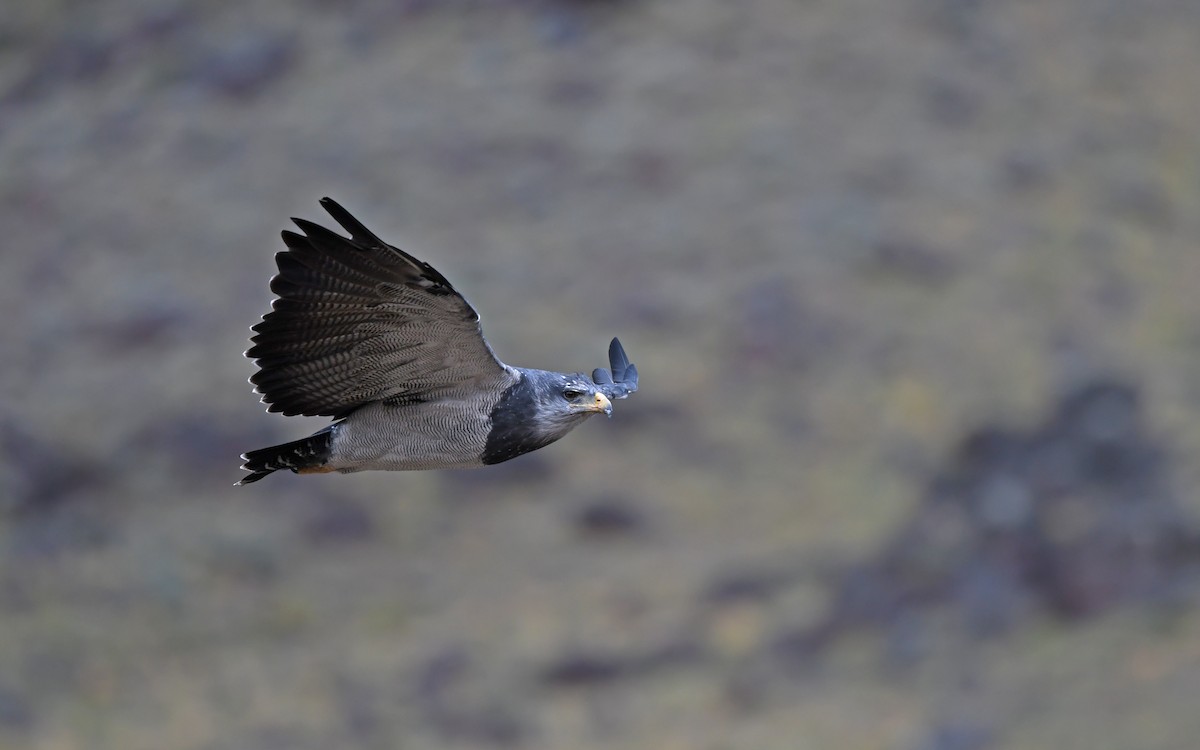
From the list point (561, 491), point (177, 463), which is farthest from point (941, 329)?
point (177, 463)

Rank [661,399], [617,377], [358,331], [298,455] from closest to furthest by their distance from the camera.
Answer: [358,331] < [298,455] < [617,377] < [661,399]

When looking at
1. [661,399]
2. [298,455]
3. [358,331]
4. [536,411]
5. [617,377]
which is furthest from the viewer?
[661,399]

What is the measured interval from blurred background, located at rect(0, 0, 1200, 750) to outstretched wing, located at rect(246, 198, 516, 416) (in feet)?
59.9

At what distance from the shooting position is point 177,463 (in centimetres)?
3209

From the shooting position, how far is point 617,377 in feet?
35.6

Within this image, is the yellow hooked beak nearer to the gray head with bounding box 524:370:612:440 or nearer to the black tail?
the gray head with bounding box 524:370:612:440

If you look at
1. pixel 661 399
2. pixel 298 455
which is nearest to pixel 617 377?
pixel 298 455

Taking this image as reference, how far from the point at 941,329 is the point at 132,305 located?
16479mm

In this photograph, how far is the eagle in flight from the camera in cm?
876

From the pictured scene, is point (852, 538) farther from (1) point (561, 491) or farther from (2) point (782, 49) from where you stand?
(2) point (782, 49)

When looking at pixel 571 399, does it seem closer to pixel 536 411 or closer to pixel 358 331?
pixel 536 411

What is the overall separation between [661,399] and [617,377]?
68.9 ft

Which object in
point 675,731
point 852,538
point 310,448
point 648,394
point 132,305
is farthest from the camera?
point 132,305

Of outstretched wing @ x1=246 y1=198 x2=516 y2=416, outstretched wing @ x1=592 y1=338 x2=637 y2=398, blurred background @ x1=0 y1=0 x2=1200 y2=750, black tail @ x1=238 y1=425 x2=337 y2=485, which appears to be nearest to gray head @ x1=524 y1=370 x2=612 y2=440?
outstretched wing @ x1=246 y1=198 x2=516 y2=416
